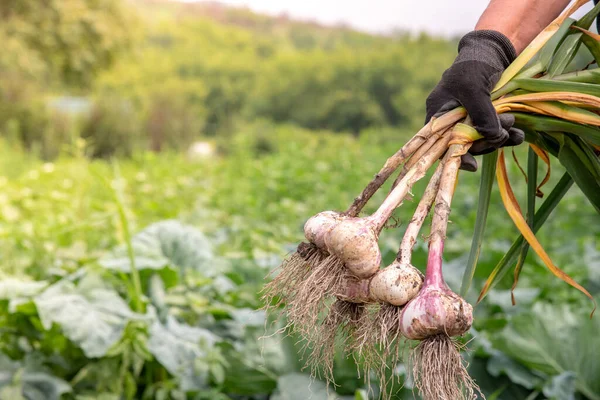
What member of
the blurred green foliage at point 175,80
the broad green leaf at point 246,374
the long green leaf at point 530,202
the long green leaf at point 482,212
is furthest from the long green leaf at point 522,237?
the blurred green foliage at point 175,80

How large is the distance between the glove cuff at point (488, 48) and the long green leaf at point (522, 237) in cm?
38

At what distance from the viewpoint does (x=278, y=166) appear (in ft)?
26.2

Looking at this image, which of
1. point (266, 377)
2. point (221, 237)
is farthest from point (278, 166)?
point (266, 377)

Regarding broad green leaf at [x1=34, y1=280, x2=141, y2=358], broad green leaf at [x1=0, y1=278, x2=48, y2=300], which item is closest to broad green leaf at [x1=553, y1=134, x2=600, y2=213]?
broad green leaf at [x1=34, y1=280, x2=141, y2=358]

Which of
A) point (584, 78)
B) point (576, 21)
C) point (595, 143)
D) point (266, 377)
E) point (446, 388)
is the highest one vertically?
point (576, 21)

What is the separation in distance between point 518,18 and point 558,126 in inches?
14.3

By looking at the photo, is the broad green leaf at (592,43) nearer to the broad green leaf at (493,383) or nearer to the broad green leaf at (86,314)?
the broad green leaf at (493,383)

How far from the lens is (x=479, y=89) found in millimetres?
1483

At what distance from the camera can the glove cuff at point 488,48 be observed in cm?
159

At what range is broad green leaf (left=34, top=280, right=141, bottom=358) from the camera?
2.22m

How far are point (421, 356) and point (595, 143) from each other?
67cm

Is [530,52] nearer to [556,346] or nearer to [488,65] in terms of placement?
[488,65]

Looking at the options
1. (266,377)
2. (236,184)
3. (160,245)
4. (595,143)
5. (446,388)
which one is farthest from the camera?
(236,184)

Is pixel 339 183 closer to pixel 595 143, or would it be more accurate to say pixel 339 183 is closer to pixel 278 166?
pixel 278 166
